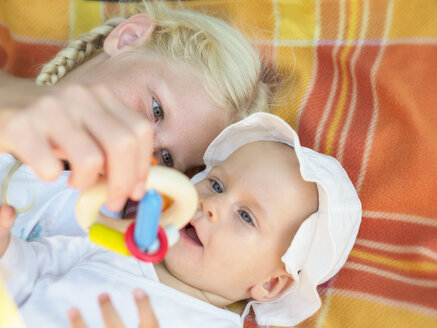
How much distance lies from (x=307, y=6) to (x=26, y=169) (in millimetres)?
1083

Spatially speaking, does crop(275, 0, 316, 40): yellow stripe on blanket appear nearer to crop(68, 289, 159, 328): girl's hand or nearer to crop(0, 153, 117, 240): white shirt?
crop(0, 153, 117, 240): white shirt

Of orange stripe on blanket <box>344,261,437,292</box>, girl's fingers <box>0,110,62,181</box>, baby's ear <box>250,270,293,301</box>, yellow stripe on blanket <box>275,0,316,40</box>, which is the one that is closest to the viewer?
girl's fingers <box>0,110,62,181</box>

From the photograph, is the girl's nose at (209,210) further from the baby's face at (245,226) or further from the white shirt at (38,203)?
the white shirt at (38,203)

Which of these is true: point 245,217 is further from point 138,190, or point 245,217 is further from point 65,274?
point 138,190

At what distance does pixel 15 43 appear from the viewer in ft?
6.17

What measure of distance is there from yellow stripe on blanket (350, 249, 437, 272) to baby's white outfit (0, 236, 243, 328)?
409 millimetres

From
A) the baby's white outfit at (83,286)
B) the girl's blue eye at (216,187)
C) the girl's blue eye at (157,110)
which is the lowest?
the baby's white outfit at (83,286)

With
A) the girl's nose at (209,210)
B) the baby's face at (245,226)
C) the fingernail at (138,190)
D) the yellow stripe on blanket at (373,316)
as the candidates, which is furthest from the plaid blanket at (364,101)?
the fingernail at (138,190)

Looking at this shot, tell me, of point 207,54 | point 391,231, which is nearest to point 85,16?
point 207,54

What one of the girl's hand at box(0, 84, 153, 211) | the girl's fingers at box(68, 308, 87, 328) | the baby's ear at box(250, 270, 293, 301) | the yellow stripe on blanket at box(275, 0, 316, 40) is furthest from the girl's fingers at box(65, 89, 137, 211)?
the yellow stripe on blanket at box(275, 0, 316, 40)

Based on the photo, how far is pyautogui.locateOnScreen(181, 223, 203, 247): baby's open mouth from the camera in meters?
1.29

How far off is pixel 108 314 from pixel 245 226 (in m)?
0.37

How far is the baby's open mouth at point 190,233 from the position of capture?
129 centimetres

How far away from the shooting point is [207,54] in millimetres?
1533
